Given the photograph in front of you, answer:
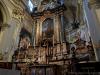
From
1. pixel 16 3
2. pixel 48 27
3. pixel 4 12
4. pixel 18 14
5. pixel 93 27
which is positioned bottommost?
pixel 93 27

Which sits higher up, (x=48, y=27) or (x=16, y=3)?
(x=16, y=3)

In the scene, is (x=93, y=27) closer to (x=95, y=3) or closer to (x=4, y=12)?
(x=95, y=3)

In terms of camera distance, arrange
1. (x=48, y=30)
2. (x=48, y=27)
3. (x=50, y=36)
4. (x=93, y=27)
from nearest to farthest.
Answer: (x=93, y=27), (x=50, y=36), (x=48, y=30), (x=48, y=27)

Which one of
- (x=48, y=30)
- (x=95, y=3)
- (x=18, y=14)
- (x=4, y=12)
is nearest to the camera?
(x=95, y=3)

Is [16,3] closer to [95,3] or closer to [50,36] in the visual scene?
[50,36]

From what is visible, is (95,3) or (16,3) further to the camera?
(16,3)

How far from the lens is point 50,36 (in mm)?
12266

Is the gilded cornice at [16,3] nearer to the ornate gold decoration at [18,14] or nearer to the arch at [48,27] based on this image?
the ornate gold decoration at [18,14]

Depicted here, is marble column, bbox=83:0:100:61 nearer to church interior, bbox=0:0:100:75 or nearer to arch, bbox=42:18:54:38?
church interior, bbox=0:0:100:75

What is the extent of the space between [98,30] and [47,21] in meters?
8.01

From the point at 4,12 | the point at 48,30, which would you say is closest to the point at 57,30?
the point at 48,30

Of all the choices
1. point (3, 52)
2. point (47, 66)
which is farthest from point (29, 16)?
point (47, 66)

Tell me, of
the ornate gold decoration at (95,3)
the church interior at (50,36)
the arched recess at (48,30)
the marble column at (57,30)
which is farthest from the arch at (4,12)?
the ornate gold decoration at (95,3)

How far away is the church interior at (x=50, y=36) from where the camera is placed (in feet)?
22.4
